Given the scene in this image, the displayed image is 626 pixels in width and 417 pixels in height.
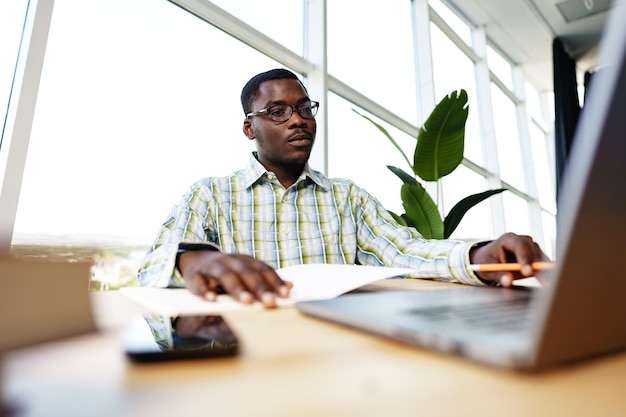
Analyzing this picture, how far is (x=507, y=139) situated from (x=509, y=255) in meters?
4.36

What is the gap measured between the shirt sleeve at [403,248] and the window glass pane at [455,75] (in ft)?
7.20

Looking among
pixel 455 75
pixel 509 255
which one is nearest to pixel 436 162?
pixel 509 255

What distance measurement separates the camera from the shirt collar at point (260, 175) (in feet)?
3.42

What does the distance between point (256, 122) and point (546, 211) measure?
4932 millimetres

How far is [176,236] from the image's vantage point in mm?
776

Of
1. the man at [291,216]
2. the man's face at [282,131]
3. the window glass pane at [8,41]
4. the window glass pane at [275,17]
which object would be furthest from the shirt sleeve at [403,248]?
the window glass pane at [275,17]

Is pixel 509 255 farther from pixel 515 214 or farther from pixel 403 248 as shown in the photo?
pixel 515 214

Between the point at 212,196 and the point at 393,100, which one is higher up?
the point at 393,100

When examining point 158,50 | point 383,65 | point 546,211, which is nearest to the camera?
point 158,50

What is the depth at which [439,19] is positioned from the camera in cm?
323

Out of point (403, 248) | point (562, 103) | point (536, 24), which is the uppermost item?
point (536, 24)

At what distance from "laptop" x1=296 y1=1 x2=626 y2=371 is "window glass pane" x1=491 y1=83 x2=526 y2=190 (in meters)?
4.07

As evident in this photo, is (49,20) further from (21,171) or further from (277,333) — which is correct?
(277,333)

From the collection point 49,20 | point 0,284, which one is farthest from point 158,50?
point 0,284
